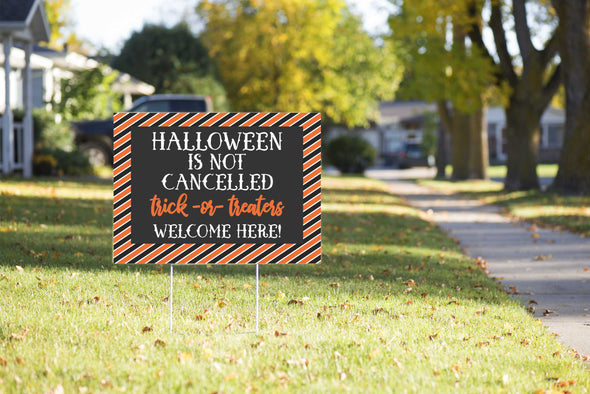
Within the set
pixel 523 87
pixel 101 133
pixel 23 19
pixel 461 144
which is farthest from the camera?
pixel 461 144

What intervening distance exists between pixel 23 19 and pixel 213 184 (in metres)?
15.7

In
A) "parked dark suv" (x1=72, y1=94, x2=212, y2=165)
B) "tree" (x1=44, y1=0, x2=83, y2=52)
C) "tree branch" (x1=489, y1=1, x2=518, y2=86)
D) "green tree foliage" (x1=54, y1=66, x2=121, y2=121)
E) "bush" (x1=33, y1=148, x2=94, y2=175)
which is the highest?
"tree" (x1=44, y1=0, x2=83, y2=52)

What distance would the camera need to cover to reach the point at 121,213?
6340 millimetres

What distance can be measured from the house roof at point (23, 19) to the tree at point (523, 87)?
12169 mm

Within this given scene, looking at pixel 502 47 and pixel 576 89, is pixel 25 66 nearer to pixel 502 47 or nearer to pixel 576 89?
pixel 502 47

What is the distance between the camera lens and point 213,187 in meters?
6.38

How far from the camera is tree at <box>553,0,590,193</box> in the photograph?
2030 centimetres

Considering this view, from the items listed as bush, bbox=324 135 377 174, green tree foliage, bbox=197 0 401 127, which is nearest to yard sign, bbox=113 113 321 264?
green tree foliage, bbox=197 0 401 127

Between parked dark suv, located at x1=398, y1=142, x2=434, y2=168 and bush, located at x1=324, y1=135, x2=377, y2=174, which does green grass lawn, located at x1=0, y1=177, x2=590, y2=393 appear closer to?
bush, located at x1=324, y1=135, x2=377, y2=174

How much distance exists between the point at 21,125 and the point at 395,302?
16.1 metres

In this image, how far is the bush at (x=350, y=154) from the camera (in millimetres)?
40125

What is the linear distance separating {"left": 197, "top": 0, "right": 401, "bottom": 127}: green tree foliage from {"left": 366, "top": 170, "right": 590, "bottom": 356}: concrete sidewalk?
2072 centimetres

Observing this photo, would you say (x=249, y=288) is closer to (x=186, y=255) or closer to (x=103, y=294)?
(x=103, y=294)

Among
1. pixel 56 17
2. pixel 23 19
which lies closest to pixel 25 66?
pixel 23 19
